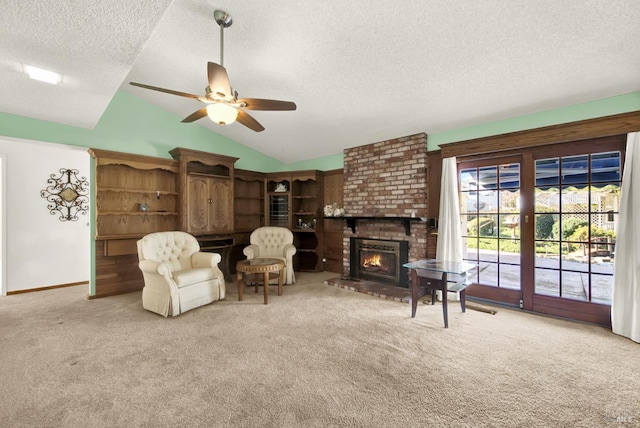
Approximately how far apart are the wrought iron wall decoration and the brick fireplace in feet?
15.9

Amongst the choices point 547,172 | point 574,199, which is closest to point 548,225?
point 574,199

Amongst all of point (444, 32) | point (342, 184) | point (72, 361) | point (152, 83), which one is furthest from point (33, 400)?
point (342, 184)

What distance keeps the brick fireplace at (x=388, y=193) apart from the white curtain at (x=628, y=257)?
203 centimetres

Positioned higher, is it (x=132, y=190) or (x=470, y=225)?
(x=132, y=190)

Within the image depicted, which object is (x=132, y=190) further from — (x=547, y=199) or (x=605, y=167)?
(x=605, y=167)

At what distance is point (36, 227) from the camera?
4449 millimetres

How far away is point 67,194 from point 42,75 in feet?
9.77

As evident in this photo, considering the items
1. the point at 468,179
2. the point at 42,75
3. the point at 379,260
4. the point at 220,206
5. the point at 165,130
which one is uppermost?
the point at 165,130

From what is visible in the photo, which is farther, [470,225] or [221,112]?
[470,225]

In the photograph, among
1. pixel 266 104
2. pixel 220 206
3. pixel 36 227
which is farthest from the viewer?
pixel 220 206

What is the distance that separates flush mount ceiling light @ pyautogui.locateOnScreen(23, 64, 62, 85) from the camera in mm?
2465

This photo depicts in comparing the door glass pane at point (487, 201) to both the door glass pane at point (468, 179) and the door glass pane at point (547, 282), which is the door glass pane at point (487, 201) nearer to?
the door glass pane at point (468, 179)

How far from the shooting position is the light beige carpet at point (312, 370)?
5.42 ft

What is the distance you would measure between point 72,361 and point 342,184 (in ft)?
14.7
